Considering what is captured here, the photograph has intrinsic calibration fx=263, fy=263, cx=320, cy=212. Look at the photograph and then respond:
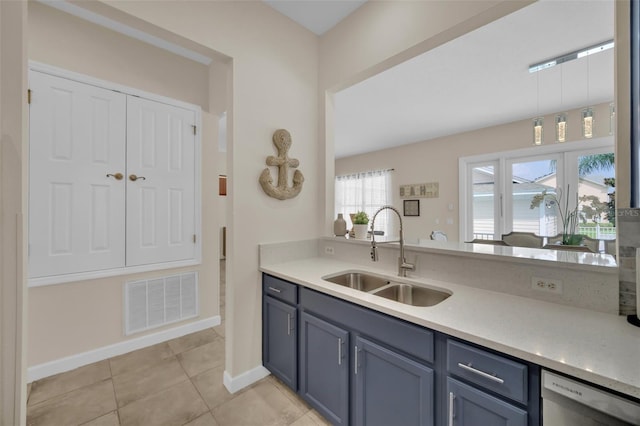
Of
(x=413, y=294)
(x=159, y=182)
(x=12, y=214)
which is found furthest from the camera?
(x=159, y=182)

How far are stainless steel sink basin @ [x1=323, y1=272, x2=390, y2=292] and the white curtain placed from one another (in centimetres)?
413

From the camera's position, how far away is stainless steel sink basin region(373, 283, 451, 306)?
1.55m

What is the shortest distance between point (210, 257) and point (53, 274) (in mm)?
1197

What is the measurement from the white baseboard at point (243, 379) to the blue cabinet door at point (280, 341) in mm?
72

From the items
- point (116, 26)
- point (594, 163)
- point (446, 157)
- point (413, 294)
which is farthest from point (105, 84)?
point (594, 163)

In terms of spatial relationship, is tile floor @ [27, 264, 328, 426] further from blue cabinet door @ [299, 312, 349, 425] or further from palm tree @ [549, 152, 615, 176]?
palm tree @ [549, 152, 615, 176]

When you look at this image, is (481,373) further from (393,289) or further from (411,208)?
(411,208)

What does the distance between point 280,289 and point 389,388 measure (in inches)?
36.1

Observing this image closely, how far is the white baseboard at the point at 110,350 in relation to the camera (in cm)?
197

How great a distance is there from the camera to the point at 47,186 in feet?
6.48

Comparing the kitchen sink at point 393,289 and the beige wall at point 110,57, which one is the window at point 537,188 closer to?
the kitchen sink at point 393,289

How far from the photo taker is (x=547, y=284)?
1.27 meters

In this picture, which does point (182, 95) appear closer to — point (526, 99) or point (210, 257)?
point (210, 257)

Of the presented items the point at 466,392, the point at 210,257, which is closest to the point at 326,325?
the point at 466,392
